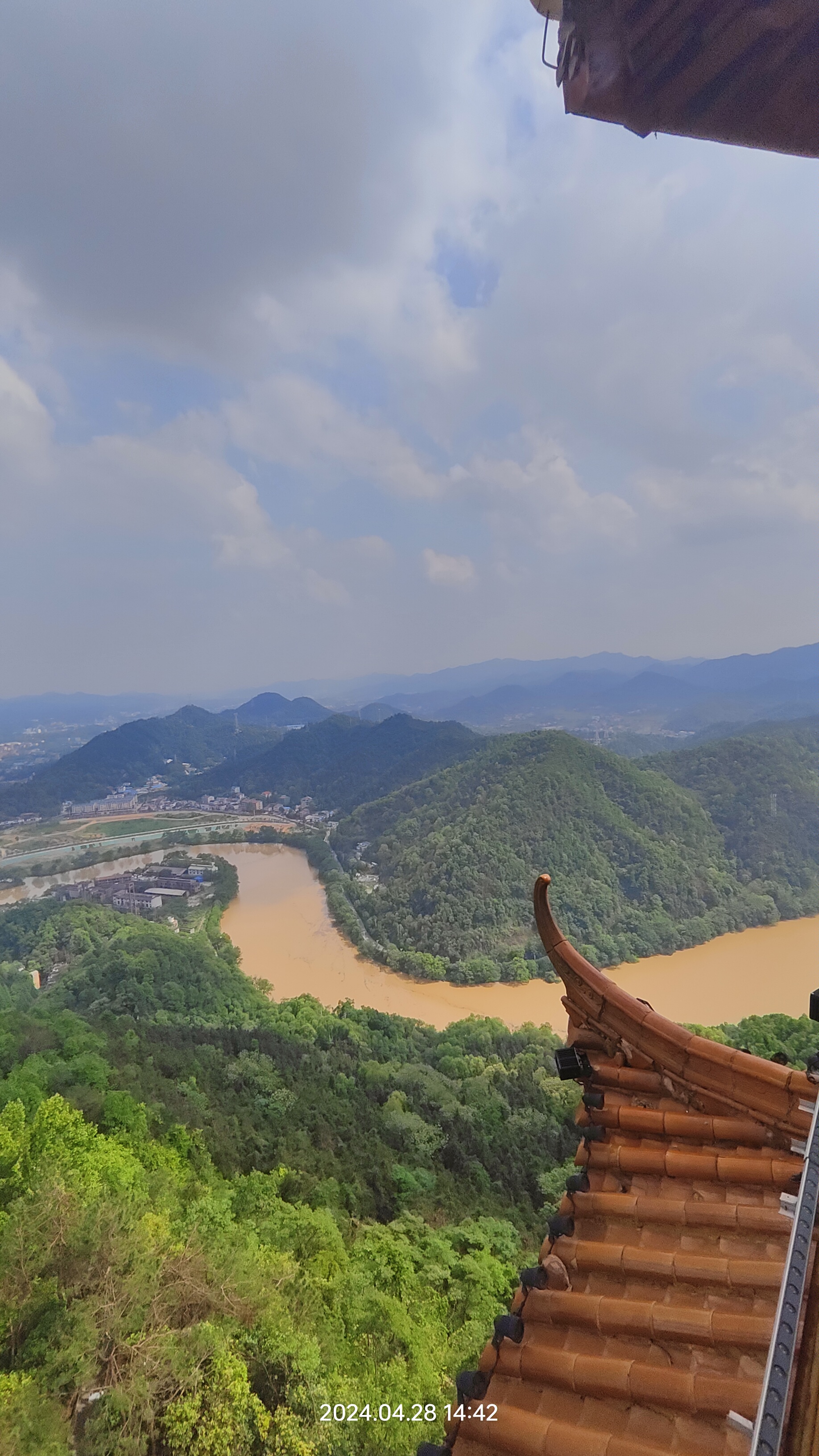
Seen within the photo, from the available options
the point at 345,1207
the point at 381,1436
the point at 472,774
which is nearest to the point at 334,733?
the point at 472,774

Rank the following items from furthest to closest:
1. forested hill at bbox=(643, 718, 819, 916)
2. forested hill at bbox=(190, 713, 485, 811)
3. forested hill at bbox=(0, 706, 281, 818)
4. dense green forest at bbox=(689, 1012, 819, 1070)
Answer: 1. forested hill at bbox=(0, 706, 281, 818)
2. forested hill at bbox=(190, 713, 485, 811)
3. forested hill at bbox=(643, 718, 819, 916)
4. dense green forest at bbox=(689, 1012, 819, 1070)

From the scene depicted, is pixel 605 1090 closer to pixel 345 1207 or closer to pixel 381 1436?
pixel 381 1436

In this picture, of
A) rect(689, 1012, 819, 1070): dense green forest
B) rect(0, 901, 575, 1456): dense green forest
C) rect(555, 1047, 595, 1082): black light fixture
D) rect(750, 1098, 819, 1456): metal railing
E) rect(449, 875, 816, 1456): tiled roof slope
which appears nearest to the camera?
rect(750, 1098, 819, 1456): metal railing

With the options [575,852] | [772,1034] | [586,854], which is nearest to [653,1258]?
[772,1034]

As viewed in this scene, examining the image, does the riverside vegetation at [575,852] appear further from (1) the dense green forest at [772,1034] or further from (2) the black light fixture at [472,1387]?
(2) the black light fixture at [472,1387]

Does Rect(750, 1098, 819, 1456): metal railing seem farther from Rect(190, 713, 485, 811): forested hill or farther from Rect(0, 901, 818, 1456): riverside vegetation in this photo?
Rect(190, 713, 485, 811): forested hill

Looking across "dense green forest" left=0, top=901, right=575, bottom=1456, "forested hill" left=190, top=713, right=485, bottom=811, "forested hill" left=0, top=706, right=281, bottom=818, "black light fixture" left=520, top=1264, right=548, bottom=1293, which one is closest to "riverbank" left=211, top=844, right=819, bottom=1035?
"dense green forest" left=0, top=901, right=575, bottom=1456
